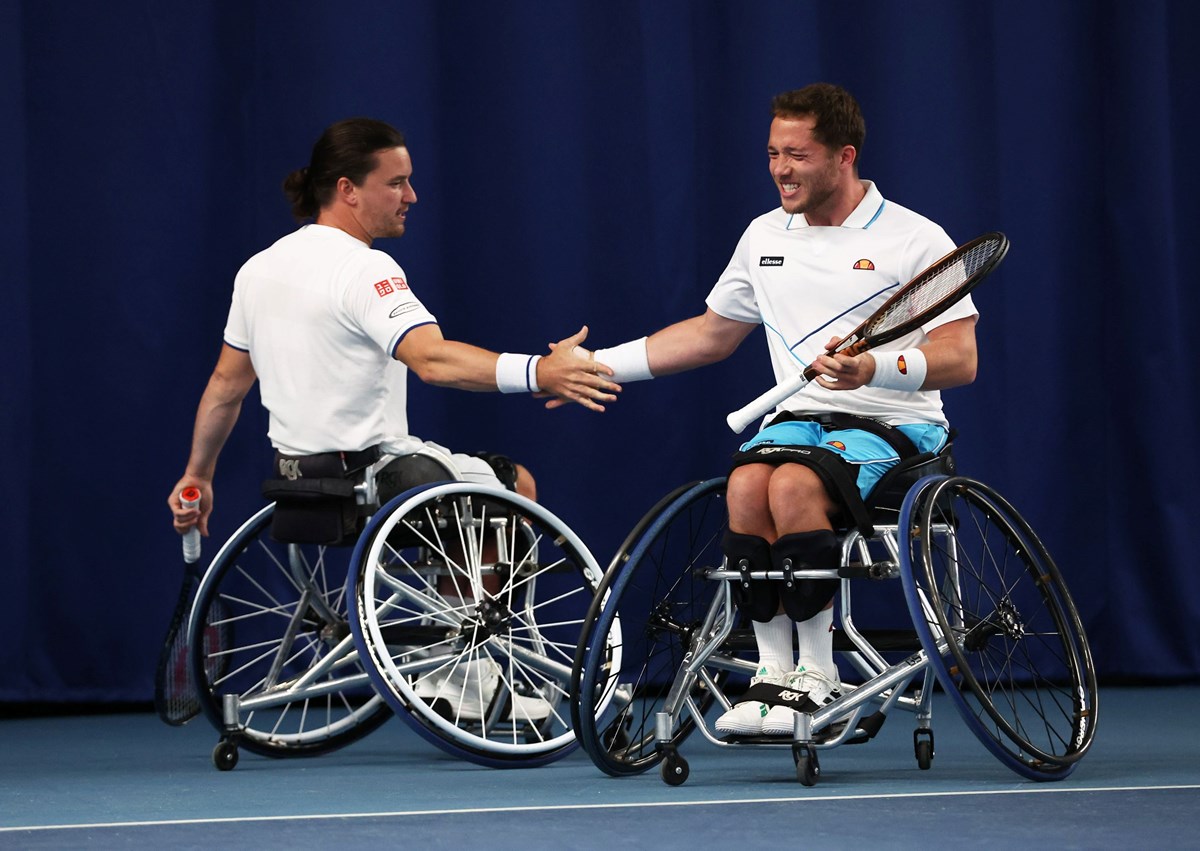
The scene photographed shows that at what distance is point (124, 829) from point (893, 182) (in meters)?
2.99

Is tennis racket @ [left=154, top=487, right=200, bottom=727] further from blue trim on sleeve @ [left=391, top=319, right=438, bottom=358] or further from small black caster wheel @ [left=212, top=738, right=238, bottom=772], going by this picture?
blue trim on sleeve @ [left=391, top=319, right=438, bottom=358]

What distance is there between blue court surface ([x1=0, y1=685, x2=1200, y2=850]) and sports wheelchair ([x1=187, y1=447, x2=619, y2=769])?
0.07 meters

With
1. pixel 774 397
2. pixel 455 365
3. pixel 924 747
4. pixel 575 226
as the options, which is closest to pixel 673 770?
pixel 924 747

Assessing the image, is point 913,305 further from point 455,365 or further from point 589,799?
point 589,799

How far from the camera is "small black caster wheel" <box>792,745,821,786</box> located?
3035mm

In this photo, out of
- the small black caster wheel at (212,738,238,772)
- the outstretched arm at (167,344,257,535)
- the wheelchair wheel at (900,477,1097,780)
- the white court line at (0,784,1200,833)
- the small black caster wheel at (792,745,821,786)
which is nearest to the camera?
the white court line at (0,784,1200,833)

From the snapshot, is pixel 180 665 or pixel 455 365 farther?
pixel 180 665

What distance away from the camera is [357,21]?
183 inches

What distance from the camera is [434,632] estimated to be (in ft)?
11.3

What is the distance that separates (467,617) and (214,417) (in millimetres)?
773

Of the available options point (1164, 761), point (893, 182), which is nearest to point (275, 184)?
point (893, 182)

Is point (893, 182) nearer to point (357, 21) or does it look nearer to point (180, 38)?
point (357, 21)

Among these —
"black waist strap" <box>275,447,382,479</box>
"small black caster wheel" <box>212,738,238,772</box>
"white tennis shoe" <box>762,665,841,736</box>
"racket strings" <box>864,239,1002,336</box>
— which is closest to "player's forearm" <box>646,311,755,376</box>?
"racket strings" <box>864,239,1002,336</box>

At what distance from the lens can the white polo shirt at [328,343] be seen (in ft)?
11.6
